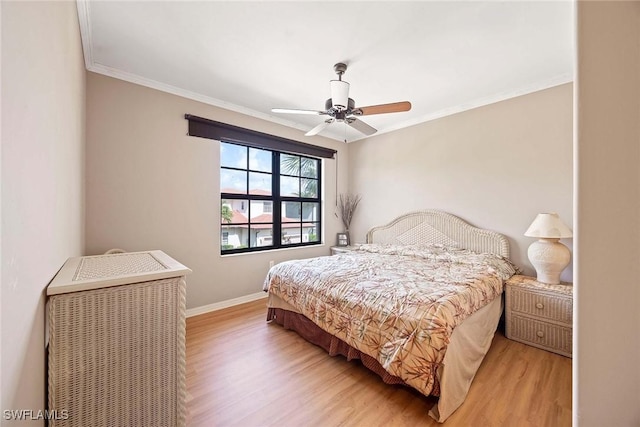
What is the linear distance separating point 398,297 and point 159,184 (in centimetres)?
260

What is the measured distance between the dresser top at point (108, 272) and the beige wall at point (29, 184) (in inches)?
2.2

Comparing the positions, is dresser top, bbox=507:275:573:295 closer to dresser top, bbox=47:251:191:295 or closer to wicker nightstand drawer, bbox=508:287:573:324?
wicker nightstand drawer, bbox=508:287:573:324

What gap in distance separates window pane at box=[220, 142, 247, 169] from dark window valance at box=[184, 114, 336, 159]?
11 centimetres

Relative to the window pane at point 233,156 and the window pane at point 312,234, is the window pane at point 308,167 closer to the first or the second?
the window pane at point 312,234

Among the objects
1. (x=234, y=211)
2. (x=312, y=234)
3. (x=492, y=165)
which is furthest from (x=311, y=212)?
(x=492, y=165)

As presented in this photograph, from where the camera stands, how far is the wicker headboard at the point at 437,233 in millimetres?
2900

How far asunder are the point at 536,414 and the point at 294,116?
3689mm

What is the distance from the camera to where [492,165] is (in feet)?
9.73

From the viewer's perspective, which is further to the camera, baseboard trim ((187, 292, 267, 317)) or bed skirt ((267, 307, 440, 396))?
baseboard trim ((187, 292, 267, 317))

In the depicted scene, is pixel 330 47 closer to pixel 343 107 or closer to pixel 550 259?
pixel 343 107

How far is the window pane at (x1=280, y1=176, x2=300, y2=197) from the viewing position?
12.7 feet
